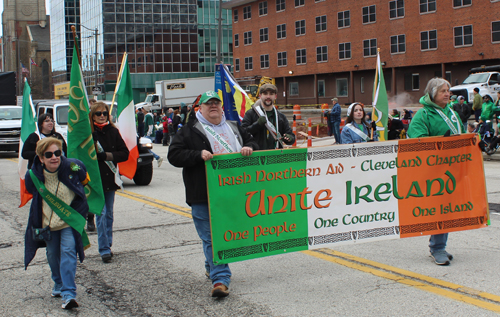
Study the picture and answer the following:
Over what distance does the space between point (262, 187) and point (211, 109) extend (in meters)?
0.86

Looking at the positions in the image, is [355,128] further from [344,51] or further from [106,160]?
[344,51]

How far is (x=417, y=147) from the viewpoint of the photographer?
5785 millimetres

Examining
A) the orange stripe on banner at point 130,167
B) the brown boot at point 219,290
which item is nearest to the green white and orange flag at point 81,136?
the brown boot at point 219,290

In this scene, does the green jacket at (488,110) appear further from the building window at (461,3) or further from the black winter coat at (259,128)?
the building window at (461,3)

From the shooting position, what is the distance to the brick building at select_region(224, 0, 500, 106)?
1639 inches

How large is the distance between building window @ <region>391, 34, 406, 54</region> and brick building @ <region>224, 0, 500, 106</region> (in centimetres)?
8

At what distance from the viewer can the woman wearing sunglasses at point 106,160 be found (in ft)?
20.9

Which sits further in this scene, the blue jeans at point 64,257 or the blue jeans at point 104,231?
the blue jeans at point 104,231

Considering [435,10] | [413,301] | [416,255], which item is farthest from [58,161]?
[435,10]

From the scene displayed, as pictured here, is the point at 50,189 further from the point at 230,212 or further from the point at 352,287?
the point at 352,287

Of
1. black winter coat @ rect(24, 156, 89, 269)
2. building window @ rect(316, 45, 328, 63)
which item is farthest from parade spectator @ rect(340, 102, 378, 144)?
building window @ rect(316, 45, 328, 63)

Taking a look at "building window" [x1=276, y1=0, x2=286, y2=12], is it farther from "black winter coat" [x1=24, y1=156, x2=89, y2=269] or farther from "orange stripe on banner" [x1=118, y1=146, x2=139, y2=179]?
"black winter coat" [x1=24, y1=156, x2=89, y2=269]

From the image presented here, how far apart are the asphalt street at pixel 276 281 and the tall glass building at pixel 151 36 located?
2648 inches

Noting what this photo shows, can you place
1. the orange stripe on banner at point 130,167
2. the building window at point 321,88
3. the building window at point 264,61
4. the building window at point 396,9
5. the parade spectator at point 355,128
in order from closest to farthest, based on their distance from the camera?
the parade spectator at point 355,128 → the orange stripe on banner at point 130,167 → the building window at point 396,9 → the building window at point 321,88 → the building window at point 264,61
